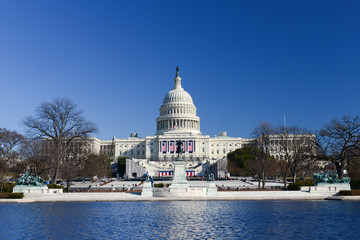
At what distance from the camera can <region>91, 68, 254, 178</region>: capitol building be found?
A: 449 feet

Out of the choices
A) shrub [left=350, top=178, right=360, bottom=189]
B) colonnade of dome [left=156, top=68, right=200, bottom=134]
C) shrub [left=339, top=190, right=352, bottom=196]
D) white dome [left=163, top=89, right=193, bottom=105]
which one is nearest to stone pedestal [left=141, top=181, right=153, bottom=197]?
shrub [left=339, top=190, right=352, bottom=196]

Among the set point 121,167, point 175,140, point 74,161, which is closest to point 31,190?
point 74,161

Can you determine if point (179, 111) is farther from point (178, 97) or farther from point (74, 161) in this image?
point (74, 161)

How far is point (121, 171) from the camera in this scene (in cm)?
Result: 11275

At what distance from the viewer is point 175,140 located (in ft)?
449

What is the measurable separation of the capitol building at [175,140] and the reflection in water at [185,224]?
10650 cm

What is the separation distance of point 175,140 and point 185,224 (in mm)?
119089

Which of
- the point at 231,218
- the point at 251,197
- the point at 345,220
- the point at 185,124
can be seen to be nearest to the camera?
the point at 345,220

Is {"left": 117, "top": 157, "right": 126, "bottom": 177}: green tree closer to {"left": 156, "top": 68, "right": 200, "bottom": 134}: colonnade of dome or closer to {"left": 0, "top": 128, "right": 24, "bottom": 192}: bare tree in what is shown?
{"left": 156, "top": 68, "right": 200, "bottom": 134}: colonnade of dome

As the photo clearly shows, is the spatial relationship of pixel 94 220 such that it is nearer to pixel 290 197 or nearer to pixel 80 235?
pixel 80 235

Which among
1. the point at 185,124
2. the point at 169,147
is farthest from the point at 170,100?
the point at 169,147

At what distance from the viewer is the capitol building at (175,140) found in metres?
137

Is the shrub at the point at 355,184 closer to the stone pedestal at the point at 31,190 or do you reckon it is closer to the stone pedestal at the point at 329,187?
the stone pedestal at the point at 329,187

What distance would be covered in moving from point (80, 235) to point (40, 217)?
6.48 metres
